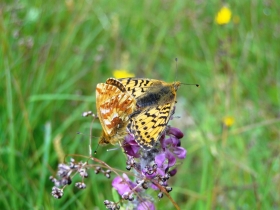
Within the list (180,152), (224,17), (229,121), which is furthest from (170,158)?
(224,17)

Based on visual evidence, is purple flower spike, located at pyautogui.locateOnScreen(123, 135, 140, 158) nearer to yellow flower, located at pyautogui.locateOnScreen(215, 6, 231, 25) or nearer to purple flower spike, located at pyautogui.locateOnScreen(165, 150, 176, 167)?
purple flower spike, located at pyautogui.locateOnScreen(165, 150, 176, 167)

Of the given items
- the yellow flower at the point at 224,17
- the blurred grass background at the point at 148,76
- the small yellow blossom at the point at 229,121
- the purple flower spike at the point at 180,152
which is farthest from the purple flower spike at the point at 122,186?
the yellow flower at the point at 224,17

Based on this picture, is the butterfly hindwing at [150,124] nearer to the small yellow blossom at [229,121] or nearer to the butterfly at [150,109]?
the butterfly at [150,109]

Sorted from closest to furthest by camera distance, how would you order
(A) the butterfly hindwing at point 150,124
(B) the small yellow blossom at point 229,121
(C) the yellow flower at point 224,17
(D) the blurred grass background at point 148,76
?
1. (A) the butterfly hindwing at point 150,124
2. (D) the blurred grass background at point 148,76
3. (B) the small yellow blossom at point 229,121
4. (C) the yellow flower at point 224,17

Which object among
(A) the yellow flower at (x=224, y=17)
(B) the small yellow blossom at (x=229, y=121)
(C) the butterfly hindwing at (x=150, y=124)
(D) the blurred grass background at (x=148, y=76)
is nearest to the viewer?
(C) the butterfly hindwing at (x=150, y=124)

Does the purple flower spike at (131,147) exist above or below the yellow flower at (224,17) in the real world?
below

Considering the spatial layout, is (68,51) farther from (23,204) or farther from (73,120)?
A: (23,204)

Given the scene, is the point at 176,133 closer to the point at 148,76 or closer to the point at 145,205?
the point at 145,205
